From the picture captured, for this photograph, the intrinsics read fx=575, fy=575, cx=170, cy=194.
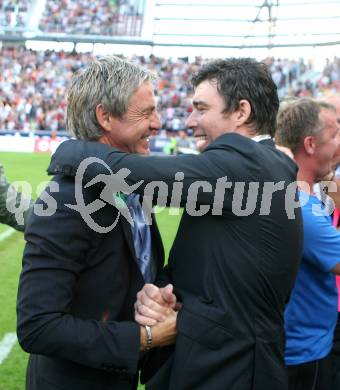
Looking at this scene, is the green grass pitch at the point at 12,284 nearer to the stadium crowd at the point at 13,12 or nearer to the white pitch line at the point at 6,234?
the white pitch line at the point at 6,234

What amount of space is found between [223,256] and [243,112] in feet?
1.58

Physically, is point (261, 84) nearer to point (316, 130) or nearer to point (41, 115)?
point (316, 130)

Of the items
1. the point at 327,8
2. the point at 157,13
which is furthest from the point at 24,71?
the point at 327,8

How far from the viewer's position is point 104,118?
1853 mm

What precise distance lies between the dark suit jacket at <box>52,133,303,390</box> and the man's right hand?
5 centimetres

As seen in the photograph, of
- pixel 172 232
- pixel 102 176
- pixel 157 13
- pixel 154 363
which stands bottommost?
pixel 172 232

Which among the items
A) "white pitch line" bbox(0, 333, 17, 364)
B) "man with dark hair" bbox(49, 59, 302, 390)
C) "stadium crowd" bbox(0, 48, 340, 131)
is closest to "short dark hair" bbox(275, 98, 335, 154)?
"man with dark hair" bbox(49, 59, 302, 390)

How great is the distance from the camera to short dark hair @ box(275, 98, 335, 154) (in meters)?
2.50

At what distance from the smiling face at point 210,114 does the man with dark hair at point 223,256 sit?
0.25ft

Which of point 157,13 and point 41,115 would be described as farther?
point 157,13

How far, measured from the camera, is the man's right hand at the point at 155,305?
174 centimetres

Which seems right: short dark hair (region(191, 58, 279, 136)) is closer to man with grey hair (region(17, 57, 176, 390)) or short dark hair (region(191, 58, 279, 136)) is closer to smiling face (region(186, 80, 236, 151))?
smiling face (region(186, 80, 236, 151))

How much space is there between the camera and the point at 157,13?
1618 inches

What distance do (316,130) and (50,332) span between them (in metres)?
1.47
